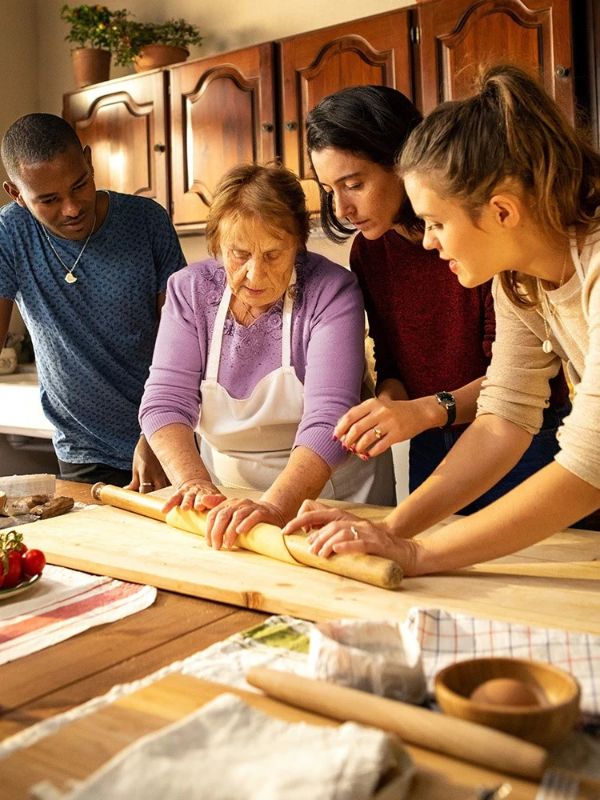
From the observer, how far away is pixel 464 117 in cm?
121

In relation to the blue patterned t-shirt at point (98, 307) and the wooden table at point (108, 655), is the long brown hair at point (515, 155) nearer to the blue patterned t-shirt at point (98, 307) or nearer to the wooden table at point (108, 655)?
the wooden table at point (108, 655)

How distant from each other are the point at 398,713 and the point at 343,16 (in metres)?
3.44

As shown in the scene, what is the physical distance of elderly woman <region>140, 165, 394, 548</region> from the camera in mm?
1619

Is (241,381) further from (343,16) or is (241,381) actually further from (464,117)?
(343,16)

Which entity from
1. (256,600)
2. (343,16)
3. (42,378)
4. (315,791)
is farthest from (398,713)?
(343,16)

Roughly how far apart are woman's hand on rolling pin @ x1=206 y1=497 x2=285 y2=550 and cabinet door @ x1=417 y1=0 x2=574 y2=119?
5.72 feet

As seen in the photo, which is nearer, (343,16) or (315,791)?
(315,791)

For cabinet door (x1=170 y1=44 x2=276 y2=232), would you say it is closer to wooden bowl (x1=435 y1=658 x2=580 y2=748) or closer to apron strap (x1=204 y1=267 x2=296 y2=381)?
apron strap (x1=204 y1=267 x2=296 y2=381)

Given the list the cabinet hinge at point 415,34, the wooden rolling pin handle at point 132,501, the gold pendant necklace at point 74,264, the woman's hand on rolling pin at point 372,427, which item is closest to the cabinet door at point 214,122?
the cabinet hinge at point 415,34

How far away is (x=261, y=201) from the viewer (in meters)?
1.62

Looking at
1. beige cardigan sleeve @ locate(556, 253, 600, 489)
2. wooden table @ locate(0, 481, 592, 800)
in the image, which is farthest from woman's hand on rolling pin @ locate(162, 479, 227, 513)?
beige cardigan sleeve @ locate(556, 253, 600, 489)

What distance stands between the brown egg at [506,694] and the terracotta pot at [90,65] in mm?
4006

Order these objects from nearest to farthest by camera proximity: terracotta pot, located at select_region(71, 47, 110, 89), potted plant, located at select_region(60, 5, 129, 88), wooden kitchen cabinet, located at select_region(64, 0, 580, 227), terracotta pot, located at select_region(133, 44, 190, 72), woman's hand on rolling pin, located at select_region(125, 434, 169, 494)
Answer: woman's hand on rolling pin, located at select_region(125, 434, 169, 494) → wooden kitchen cabinet, located at select_region(64, 0, 580, 227) → terracotta pot, located at select_region(133, 44, 190, 72) → potted plant, located at select_region(60, 5, 129, 88) → terracotta pot, located at select_region(71, 47, 110, 89)

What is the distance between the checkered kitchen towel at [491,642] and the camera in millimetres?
884
